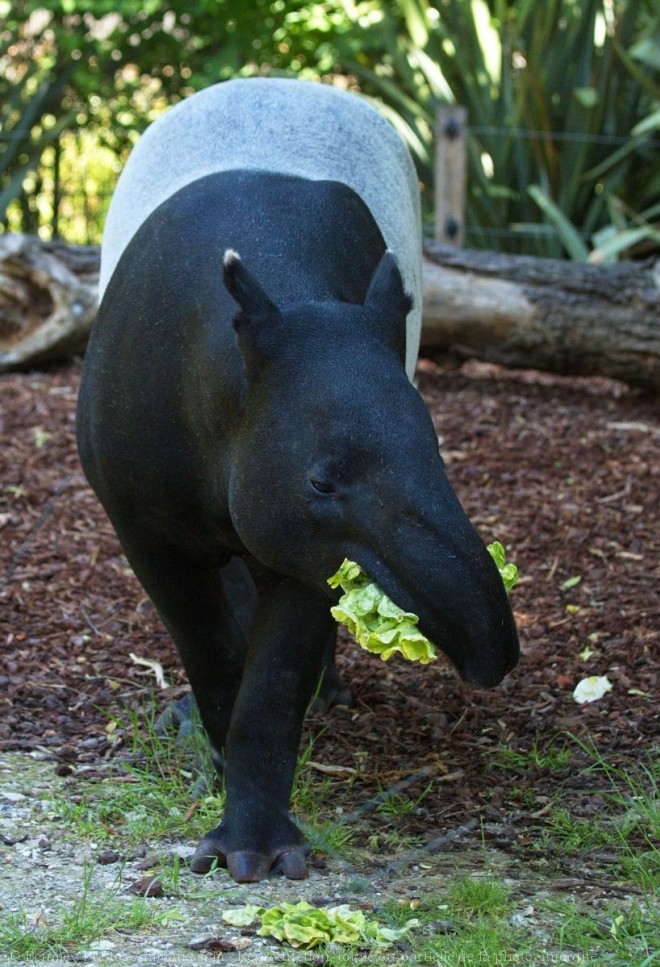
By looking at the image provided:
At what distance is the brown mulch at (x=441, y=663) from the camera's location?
13.8ft

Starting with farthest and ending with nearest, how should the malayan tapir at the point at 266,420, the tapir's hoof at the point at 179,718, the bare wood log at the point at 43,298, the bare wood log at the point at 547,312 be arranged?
the bare wood log at the point at 43,298, the bare wood log at the point at 547,312, the tapir's hoof at the point at 179,718, the malayan tapir at the point at 266,420

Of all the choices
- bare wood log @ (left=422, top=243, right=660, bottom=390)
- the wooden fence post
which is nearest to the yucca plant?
the wooden fence post

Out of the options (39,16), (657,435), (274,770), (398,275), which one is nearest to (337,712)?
(274,770)

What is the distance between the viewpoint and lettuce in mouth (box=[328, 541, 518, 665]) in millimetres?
2682

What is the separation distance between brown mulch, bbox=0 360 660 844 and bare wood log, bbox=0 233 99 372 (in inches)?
16.0

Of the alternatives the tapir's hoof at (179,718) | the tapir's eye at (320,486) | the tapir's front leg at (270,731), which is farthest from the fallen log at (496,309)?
the tapir's eye at (320,486)

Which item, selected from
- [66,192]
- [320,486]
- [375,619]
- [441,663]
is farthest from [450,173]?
[375,619]

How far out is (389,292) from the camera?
3076 mm

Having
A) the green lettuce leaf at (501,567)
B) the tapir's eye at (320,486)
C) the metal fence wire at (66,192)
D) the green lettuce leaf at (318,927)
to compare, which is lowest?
the metal fence wire at (66,192)

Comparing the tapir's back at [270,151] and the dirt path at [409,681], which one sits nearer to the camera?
the dirt path at [409,681]

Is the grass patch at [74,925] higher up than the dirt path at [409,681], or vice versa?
the grass patch at [74,925]

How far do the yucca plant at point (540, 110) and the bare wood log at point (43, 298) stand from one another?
3277mm

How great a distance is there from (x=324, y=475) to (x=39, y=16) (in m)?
11.3

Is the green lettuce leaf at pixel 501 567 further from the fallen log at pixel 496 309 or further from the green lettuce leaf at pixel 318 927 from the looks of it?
the fallen log at pixel 496 309
